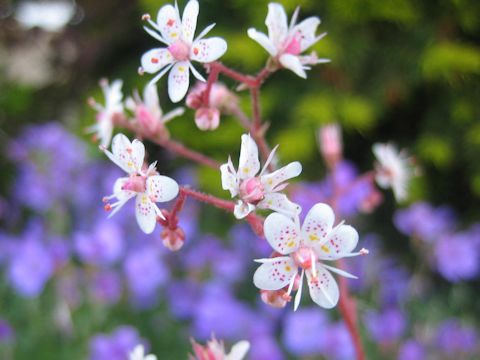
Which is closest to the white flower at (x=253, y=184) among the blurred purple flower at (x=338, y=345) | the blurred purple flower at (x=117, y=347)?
the blurred purple flower at (x=117, y=347)

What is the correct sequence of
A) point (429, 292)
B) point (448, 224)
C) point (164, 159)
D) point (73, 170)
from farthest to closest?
point (164, 159), point (429, 292), point (73, 170), point (448, 224)

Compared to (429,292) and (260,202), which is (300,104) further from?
(260,202)

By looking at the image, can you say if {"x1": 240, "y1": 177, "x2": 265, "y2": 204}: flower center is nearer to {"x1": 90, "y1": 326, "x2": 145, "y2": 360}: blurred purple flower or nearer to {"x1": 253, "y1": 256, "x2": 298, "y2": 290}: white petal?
{"x1": 253, "y1": 256, "x2": 298, "y2": 290}: white petal

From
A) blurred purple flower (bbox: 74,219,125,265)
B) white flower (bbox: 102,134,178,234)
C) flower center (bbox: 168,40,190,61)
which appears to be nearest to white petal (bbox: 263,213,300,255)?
white flower (bbox: 102,134,178,234)

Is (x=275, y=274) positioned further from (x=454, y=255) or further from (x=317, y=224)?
(x=454, y=255)

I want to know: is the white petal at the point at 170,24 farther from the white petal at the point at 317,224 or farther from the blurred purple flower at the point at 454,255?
the blurred purple flower at the point at 454,255

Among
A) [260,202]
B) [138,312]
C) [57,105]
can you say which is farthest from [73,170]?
[260,202]
